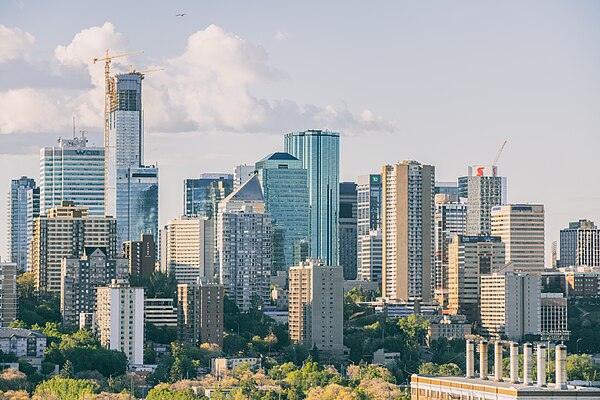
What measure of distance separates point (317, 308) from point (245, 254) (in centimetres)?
2286

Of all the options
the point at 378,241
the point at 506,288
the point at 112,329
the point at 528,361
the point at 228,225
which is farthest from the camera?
the point at 378,241

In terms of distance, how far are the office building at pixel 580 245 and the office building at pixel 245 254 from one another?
3535 centimetres

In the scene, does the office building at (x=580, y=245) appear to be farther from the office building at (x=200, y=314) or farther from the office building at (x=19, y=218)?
the office building at (x=200, y=314)

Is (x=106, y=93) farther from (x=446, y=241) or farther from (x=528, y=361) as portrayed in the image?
(x=528, y=361)

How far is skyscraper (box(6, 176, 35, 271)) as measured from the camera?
18820 centimetres

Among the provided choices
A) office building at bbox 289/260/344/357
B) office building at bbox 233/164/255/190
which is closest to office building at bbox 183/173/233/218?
office building at bbox 233/164/255/190

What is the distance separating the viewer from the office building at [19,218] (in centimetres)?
18800

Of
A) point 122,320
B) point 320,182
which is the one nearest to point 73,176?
point 320,182

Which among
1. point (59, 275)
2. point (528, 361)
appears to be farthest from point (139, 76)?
point (528, 361)

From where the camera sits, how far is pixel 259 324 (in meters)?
140

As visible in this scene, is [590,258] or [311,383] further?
[590,258]

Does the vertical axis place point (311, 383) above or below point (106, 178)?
below

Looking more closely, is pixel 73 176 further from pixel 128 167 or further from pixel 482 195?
pixel 482 195

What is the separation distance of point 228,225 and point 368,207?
1452 inches
